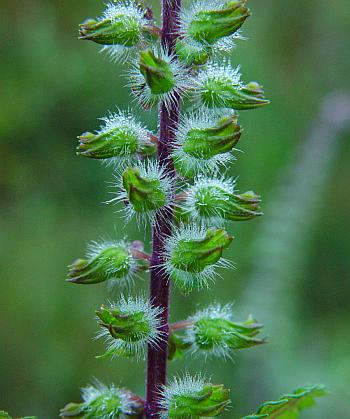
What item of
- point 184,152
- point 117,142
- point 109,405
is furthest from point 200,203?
point 109,405

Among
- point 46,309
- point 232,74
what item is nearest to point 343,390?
point 46,309

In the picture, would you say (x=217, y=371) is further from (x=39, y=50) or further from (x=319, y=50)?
(x=319, y=50)

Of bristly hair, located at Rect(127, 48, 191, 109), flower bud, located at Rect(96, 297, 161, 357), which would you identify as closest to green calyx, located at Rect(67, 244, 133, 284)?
flower bud, located at Rect(96, 297, 161, 357)

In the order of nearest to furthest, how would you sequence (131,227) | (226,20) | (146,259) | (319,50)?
(226,20), (146,259), (131,227), (319,50)

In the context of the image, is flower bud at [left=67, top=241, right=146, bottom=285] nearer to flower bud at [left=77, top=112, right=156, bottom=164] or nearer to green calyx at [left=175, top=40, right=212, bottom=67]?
flower bud at [left=77, top=112, right=156, bottom=164]

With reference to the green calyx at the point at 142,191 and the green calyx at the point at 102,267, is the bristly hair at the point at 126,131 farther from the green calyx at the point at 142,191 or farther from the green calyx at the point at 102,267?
the green calyx at the point at 102,267

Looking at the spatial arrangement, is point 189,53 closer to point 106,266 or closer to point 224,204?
point 224,204
